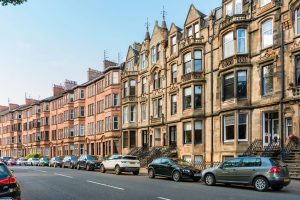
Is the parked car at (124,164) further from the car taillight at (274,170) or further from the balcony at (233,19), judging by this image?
the car taillight at (274,170)

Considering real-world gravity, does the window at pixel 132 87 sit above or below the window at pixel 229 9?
below

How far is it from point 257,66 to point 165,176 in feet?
36.3

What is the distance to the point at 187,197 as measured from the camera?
13.8m

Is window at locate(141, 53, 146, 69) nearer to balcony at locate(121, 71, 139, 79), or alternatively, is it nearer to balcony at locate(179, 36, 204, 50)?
balcony at locate(121, 71, 139, 79)

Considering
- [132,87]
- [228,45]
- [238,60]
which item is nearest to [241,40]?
[228,45]

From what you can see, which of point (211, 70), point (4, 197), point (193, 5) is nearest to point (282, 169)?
point (4, 197)

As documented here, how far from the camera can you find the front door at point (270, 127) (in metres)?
26.6

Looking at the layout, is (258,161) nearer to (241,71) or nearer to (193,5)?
(241,71)

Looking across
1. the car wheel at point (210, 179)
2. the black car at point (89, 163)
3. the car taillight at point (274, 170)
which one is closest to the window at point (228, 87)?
the car wheel at point (210, 179)

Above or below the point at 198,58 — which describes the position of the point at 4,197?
below

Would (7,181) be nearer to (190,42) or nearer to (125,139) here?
(190,42)

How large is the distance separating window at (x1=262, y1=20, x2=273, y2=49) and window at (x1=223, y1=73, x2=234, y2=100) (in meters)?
3.69

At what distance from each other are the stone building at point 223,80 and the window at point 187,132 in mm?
93

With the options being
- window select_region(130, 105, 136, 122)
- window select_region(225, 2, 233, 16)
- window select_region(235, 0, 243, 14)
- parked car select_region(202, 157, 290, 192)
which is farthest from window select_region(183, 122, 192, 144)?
parked car select_region(202, 157, 290, 192)
